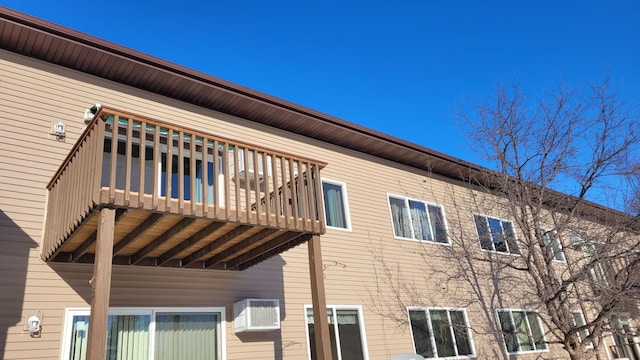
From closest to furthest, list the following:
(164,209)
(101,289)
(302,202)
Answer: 1. (101,289)
2. (164,209)
3. (302,202)

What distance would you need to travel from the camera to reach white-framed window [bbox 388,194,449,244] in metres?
10.7

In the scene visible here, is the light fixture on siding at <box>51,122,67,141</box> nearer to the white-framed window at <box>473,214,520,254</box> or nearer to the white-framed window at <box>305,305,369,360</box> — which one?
the white-framed window at <box>305,305,369,360</box>

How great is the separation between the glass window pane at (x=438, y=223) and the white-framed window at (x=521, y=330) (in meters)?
2.28

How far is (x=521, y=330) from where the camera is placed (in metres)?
11.7

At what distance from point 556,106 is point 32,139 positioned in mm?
9439

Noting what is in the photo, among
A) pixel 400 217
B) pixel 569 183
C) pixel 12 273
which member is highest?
pixel 400 217

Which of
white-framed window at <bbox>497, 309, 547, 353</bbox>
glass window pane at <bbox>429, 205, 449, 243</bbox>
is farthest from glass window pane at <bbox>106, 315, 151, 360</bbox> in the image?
white-framed window at <bbox>497, 309, 547, 353</bbox>

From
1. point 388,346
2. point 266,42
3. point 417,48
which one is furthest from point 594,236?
point 266,42

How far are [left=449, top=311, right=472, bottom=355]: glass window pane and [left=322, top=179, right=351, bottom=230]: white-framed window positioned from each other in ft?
11.1

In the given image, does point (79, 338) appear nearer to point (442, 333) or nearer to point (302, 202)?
point (302, 202)

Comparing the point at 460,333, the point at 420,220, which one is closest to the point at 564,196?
the point at 420,220

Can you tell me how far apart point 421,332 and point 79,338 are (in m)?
6.52

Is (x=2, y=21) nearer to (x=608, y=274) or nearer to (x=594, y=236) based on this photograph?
(x=594, y=236)

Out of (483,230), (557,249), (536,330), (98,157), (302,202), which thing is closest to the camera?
(98,157)
